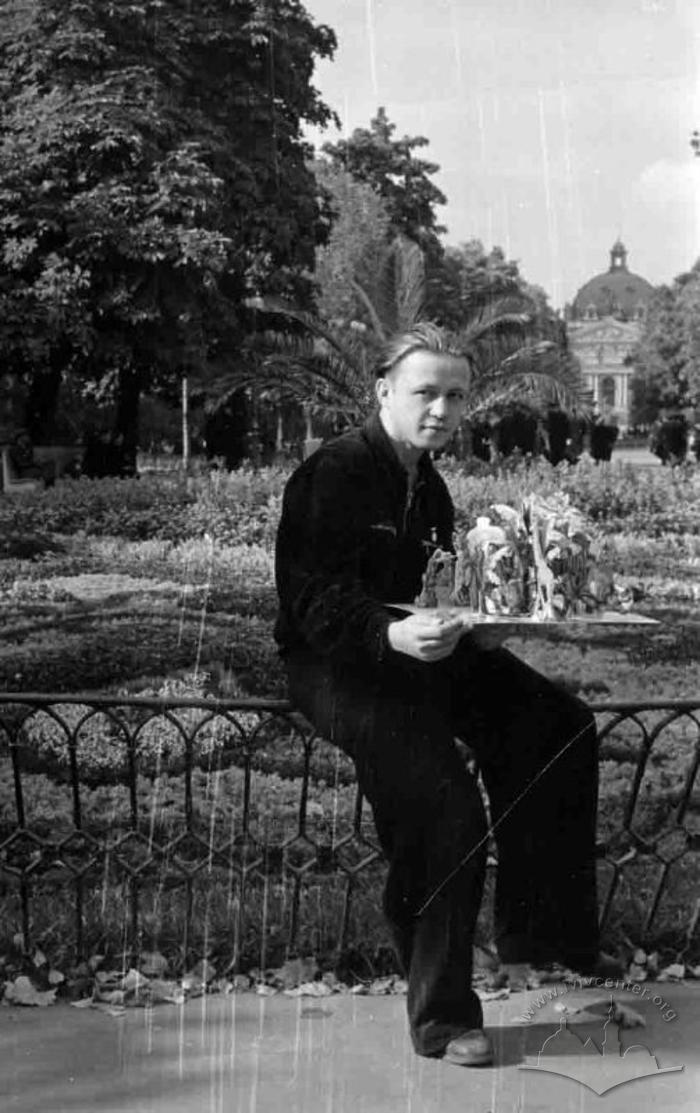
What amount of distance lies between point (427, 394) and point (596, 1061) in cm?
144

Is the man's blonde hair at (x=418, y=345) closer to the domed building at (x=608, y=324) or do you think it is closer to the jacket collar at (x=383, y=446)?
the jacket collar at (x=383, y=446)

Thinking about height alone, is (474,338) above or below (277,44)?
below

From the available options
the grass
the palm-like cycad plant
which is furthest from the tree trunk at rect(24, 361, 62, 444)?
the palm-like cycad plant

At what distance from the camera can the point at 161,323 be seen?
3.69 m

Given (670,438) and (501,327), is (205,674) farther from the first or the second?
(670,438)

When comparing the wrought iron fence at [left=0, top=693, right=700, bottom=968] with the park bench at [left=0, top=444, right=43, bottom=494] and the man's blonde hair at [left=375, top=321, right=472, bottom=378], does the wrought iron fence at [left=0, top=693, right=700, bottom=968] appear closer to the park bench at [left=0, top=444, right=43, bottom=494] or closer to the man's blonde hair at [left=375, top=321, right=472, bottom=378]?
the park bench at [left=0, top=444, right=43, bottom=494]

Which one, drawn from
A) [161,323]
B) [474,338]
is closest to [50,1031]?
[161,323]

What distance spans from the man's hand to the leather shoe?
2.65ft

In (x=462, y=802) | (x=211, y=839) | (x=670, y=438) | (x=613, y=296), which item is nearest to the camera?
(x=462, y=802)

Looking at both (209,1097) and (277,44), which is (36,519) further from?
(209,1097)

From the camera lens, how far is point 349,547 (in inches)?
105

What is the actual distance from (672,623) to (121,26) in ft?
8.14

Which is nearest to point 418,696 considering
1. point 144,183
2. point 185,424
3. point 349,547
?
point 349,547

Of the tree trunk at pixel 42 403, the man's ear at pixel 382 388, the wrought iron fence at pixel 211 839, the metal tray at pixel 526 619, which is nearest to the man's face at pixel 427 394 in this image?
the man's ear at pixel 382 388
